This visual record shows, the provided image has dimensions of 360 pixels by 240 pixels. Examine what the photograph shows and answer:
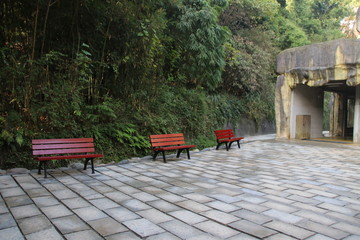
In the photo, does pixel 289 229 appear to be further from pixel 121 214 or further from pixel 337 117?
pixel 337 117

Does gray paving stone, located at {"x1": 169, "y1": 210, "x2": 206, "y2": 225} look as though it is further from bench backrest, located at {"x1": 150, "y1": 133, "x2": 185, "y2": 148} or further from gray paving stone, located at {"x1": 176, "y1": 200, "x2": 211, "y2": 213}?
bench backrest, located at {"x1": 150, "y1": 133, "x2": 185, "y2": 148}

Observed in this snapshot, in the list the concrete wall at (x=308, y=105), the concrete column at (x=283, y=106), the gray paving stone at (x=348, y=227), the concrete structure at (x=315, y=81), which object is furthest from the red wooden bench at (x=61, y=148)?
the concrete wall at (x=308, y=105)

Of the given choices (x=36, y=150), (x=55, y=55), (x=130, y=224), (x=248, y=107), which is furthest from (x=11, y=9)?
(x=248, y=107)

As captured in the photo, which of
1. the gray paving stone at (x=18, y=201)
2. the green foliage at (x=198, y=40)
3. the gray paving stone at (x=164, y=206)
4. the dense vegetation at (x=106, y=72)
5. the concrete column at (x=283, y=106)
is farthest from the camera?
the concrete column at (x=283, y=106)

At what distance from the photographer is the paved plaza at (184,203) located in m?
3.07

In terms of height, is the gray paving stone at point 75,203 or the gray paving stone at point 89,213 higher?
the gray paving stone at point 75,203

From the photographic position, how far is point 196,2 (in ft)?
34.4

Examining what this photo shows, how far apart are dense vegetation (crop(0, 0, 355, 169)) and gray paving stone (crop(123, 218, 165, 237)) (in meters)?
3.77

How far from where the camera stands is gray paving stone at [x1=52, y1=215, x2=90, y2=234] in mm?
3084

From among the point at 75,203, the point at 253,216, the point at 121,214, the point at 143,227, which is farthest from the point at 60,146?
the point at 253,216

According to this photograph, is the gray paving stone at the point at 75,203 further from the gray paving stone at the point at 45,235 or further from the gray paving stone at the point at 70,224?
the gray paving stone at the point at 45,235

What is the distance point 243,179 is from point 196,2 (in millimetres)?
7406

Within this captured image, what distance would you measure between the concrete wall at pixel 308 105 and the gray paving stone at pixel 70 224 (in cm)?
1162

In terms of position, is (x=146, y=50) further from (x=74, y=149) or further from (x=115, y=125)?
(x=74, y=149)
